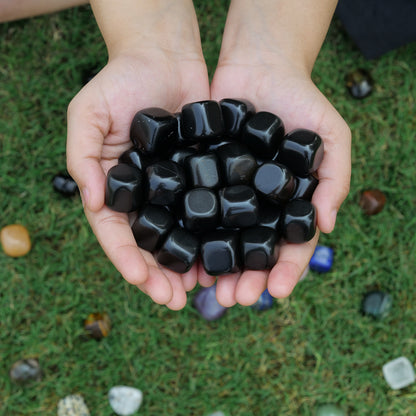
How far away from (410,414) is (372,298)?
53 centimetres

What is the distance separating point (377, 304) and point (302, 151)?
3.32ft

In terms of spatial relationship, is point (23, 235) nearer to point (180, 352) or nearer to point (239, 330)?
point (180, 352)

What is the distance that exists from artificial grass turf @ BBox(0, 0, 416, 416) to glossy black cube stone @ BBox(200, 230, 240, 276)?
75cm

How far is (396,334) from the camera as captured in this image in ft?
8.11

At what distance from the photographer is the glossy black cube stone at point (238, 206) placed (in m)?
1.78

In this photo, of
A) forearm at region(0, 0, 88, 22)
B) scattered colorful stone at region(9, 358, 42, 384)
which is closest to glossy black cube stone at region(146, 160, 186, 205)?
scattered colorful stone at region(9, 358, 42, 384)

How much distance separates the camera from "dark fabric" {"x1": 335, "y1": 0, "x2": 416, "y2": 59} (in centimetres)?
260

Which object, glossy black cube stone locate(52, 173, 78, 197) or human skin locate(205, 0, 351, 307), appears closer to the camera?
human skin locate(205, 0, 351, 307)

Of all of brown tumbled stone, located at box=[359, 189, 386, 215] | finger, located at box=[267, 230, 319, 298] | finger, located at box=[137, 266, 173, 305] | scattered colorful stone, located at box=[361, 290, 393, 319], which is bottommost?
scattered colorful stone, located at box=[361, 290, 393, 319]

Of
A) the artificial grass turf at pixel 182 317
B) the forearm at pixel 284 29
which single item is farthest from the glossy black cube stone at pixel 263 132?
the artificial grass turf at pixel 182 317

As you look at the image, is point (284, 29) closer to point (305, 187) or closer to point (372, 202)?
point (305, 187)

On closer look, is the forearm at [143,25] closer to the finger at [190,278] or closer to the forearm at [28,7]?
the forearm at [28,7]

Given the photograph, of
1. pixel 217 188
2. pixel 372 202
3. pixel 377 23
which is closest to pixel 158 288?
pixel 217 188

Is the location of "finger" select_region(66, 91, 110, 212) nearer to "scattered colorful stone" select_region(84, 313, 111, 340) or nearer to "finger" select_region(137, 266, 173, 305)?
Result: "finger" select_region(137, 266, 173, 305)
